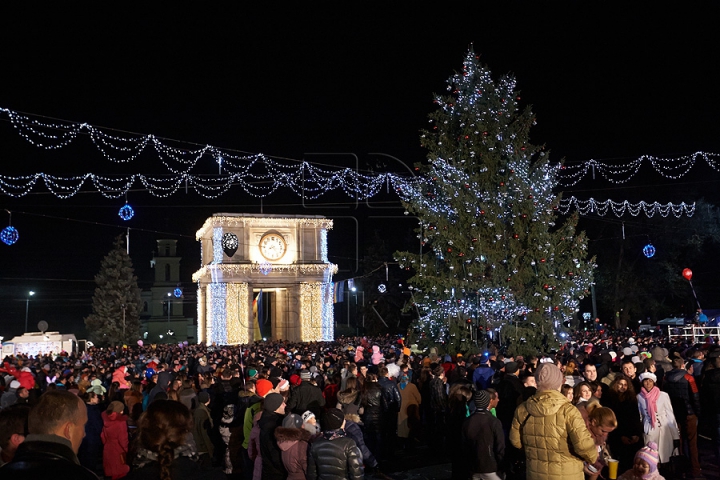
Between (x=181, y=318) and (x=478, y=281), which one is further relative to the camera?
(x=181, y=318)

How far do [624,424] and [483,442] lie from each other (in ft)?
8.03

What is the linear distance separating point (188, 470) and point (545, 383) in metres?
3.27

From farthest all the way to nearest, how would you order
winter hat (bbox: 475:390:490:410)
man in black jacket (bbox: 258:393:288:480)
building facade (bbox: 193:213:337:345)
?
1. building facade (bbox: 193:213:337:345)
2. winter hat (bbox: 475:390:490:410)
3. man in black jacket (bbox: 258:393:288:480)

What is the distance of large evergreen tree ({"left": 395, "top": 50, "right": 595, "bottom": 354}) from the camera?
23.0 m

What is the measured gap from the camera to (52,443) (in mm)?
3189

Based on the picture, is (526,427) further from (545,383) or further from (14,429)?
(14,429)

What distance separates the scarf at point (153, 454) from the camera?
421 centimetres

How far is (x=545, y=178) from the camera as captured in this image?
23.6m

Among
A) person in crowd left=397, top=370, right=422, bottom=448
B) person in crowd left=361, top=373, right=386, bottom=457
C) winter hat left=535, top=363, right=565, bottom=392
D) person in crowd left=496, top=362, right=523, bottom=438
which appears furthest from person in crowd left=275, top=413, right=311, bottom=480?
person in crowd left=397, top=370, right=422, bottom=448

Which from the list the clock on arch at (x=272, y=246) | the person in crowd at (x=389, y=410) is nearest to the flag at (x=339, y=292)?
the clock on arch at (x=272, y=246)

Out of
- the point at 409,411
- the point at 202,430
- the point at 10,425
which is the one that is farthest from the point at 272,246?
the point at 10,425

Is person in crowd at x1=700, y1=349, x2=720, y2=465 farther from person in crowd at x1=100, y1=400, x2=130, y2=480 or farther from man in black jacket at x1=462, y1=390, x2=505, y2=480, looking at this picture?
person in crowd at x1=100, y1=400, x2=130, y2=480

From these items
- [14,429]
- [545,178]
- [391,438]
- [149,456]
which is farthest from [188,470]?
[545,178]

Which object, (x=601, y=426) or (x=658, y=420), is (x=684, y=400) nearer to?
(x=658, y=420)
